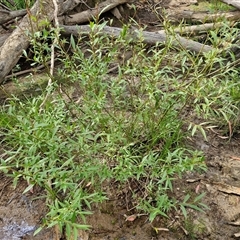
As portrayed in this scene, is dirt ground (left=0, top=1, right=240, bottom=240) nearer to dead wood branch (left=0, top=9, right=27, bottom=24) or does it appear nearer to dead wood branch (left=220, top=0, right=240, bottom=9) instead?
dead wood branch (left=0, top=9, right=27, bottom=24)

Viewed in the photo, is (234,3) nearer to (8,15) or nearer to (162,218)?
(8,15)

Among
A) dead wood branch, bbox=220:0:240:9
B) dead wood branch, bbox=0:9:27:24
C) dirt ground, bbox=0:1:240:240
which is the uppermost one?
dead wood branch, bbox=0:9:27:24

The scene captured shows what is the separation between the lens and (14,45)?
3969 millimetres

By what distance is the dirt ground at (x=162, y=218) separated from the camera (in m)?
2.64

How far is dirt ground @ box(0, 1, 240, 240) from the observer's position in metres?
2.64

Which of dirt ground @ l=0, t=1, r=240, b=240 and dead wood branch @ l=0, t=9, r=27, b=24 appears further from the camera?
dead wood branch @ l=0, t=9, r=27, b=24

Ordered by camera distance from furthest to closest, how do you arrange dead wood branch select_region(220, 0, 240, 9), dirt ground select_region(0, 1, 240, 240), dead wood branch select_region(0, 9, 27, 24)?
dead wood branch select_region(220, 0, 240, 9) → dead wood branch select_region(0, 9, 27, 24) → dirt ground select_region(0, 1, 240, 240)

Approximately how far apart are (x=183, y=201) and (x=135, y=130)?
2.07ft

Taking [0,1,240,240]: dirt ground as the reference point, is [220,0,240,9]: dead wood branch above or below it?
above

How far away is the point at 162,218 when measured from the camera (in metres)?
2.70

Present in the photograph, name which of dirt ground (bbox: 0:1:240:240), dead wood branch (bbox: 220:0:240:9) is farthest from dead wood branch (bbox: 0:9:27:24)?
dead wood branch (bbox: 220:0:240:9)

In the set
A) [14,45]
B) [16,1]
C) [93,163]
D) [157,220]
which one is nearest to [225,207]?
[157,220]

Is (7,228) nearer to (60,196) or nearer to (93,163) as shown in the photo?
(60,196)

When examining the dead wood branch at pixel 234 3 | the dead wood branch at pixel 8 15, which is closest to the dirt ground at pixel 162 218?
the dead wood branch at pixel 8 15
